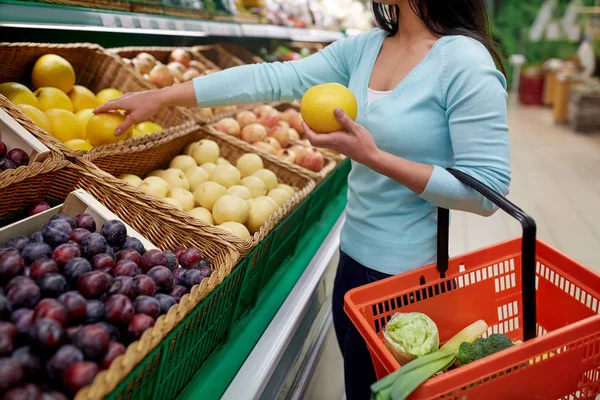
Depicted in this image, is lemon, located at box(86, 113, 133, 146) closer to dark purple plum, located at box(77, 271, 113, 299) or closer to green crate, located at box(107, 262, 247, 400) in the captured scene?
green crate, located at box(107, 262, 247, 400)

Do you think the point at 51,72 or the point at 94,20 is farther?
the point at 51,72

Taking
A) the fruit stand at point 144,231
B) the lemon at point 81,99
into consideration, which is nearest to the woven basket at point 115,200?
the fruit stand at point 144,231

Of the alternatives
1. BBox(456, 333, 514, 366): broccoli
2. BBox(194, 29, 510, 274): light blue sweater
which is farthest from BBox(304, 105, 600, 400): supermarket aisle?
BBox(456, 333, 514, 366): broccoli

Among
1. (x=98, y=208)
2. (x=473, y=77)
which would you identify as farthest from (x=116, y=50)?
(x=473, y=77)

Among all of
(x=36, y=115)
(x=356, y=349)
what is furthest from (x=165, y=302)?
(x=36, y=115)

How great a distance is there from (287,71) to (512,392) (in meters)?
1.18

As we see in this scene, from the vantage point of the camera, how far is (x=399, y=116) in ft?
4.35

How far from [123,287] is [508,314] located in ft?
3.50

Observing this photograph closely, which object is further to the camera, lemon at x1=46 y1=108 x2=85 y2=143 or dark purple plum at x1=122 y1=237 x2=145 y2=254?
lemon at x1=46 y1=108 x2=85 y2=143

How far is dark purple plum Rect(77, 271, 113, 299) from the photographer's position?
39.0 inches

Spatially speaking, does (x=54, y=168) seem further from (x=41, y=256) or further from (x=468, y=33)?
(x=468, y=33)

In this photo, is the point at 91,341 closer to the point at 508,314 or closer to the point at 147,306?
the point at 147,306

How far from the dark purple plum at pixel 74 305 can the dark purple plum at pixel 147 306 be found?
0.11m

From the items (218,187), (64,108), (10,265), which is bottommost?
(218,187)
